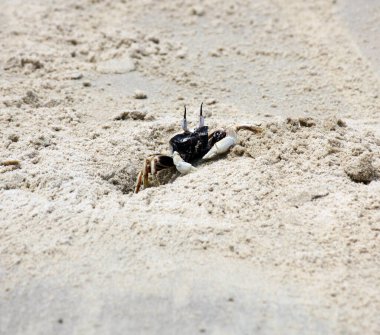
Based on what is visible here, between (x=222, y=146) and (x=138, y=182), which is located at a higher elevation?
(x=222, y=146)

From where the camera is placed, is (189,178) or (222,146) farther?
(222,146)

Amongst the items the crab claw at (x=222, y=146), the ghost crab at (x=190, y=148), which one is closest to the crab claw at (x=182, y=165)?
the ghost crab at (x=190, y=148)

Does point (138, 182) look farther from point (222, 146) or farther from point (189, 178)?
point (222, 146)

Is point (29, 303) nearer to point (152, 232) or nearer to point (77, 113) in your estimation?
point (152, 232)

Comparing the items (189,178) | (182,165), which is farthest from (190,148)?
(189,178)

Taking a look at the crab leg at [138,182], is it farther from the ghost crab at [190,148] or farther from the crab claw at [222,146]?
the crab claw at [222,146]

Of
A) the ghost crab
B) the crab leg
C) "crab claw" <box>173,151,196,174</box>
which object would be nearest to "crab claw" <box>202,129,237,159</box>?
the ghost crab

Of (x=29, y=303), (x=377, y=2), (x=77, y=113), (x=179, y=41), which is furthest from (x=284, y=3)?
(x=29, y=303)

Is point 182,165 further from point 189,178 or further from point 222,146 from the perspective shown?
point 222,146
